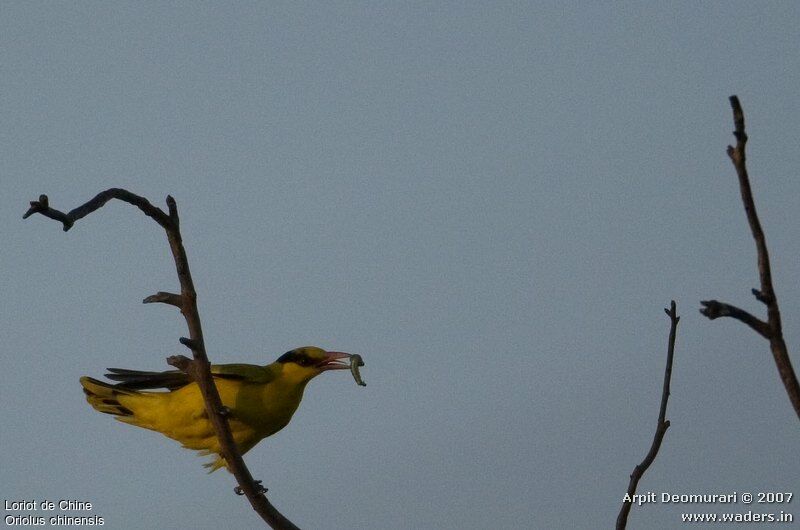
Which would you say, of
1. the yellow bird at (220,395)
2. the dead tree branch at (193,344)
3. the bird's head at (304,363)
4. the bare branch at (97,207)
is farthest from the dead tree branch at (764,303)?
the bird's head at (304,363)

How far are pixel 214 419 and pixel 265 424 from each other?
135 inches

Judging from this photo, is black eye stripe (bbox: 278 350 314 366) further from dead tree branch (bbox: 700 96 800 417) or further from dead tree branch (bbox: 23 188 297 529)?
dead tree branch (bbox: 700 96 800 417)

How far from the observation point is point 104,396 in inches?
294

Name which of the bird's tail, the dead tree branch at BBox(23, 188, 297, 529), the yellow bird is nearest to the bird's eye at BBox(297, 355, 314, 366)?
the yellow bird

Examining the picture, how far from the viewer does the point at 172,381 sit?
7.15 meters

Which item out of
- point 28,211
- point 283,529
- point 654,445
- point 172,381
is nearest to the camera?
point 28,211

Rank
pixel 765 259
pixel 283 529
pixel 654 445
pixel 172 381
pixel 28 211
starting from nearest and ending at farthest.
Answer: pixel 765 259 < pixel 28 211 < pixel 654 445 < pixel 283 529 < pixel 172 381

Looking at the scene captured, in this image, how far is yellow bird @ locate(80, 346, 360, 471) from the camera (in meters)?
7.07

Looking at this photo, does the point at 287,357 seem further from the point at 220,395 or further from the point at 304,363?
the point at 220,395

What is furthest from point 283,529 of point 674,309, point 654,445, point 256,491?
point 674,309

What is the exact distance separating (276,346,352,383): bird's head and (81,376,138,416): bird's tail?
1.09 m

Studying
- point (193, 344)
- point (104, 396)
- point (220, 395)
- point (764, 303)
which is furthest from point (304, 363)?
point (764, 303)

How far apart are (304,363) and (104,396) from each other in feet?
4.81

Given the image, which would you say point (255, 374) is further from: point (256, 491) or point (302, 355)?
point (256, 491)
